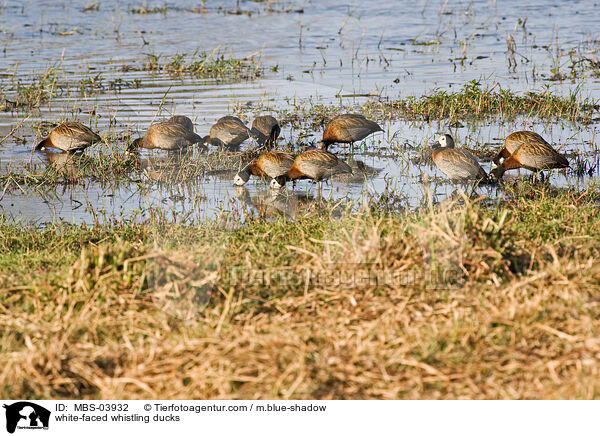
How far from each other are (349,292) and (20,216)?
421 cm

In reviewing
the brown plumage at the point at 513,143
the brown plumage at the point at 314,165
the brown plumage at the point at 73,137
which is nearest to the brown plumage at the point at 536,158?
the brown plumage at the point at 513,143

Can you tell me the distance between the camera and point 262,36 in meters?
18.9

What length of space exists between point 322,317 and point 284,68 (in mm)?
11356

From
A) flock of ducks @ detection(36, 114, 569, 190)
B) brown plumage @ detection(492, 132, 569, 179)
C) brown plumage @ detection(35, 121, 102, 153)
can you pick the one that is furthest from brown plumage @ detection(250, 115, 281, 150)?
brown plumage @ detection(492, 132, 569, 179)

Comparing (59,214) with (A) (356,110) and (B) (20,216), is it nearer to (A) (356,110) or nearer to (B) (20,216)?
(B) (20,216)

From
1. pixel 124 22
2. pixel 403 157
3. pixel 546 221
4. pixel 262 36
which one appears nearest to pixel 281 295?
pixel 546 221

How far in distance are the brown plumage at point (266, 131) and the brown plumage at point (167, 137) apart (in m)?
0.84

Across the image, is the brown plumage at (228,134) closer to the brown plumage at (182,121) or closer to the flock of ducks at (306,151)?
the flock of ducks at (306,151)

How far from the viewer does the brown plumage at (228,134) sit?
9672 millimetres

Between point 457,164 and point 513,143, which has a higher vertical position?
point 513,143

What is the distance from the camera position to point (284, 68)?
14891mm

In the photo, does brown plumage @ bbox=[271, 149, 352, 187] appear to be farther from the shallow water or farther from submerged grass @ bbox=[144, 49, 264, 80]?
submerged grass @ bbox=[144, 49, 264, 80]
